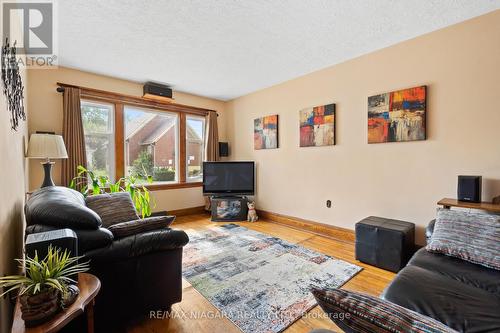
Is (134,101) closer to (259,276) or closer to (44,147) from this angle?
(44,147)

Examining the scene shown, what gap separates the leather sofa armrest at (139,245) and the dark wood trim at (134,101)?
310cm

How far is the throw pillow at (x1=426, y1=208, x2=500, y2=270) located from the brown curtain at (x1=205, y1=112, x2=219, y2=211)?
155 inches

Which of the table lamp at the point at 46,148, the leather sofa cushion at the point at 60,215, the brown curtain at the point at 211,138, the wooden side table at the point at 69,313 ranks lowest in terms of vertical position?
the wooden side table at the point at 69,313

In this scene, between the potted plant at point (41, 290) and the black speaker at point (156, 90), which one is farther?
the black speaker at point (156, 90)

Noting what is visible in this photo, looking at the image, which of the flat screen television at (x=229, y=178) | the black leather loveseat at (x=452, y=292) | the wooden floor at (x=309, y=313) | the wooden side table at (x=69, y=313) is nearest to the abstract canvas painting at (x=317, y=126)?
the flat screen television at (x=229, y=178)

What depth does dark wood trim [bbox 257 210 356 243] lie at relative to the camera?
3319mm

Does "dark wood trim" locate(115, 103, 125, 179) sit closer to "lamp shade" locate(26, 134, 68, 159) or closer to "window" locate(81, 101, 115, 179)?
"window" locate(81, 101, 115, 179)

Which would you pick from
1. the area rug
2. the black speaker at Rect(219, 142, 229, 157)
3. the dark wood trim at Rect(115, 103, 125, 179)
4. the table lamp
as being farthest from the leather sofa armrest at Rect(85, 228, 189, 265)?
the black speaker at Rect(219, 142, 229, 157)

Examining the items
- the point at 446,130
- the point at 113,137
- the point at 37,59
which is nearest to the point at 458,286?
the point at 446,130

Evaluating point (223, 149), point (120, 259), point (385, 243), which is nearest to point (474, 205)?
point (385, 243)

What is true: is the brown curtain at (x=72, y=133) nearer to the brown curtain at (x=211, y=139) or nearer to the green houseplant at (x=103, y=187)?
the green houseplant at (x=103, y=187)

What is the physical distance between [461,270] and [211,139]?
14.3ft

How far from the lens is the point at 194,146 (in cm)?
503

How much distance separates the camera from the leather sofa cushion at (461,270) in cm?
133
